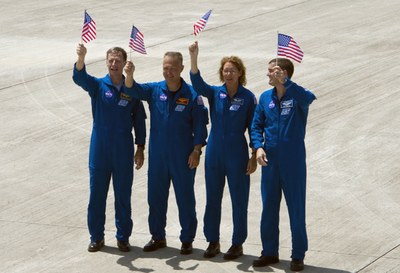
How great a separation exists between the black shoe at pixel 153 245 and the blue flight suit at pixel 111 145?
23 centimetres

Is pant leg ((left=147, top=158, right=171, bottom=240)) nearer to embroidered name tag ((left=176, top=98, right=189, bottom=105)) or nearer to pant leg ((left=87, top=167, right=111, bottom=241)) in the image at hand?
pant leg ((left=87, top=167, right=111, bottom=241))

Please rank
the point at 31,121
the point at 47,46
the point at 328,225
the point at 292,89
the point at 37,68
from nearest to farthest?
the point at 292,89
the point at 328,225
the point at 31,121
the point at 37,68
the point at 47,46

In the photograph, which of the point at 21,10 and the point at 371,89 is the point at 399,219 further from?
the point at 21,10

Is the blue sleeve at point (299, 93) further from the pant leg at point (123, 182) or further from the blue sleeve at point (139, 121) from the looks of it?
the pant leg at point (123, 182)

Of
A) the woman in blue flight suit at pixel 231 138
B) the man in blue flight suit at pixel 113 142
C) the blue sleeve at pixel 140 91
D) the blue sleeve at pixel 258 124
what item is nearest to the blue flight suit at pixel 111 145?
the man in blue flight suit at pixel 113 142

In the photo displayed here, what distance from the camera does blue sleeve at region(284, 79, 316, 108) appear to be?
9906mm

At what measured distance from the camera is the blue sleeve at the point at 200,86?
1044cm

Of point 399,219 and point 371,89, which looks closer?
point 399,219

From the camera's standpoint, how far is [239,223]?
34.8 ft

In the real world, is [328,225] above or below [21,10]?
below

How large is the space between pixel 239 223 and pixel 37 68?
30.7ft

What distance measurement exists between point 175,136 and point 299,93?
1383 millimetres

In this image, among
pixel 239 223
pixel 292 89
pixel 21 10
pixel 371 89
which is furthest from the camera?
pixel 21 10

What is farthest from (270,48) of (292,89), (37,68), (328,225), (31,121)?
(292,89)
